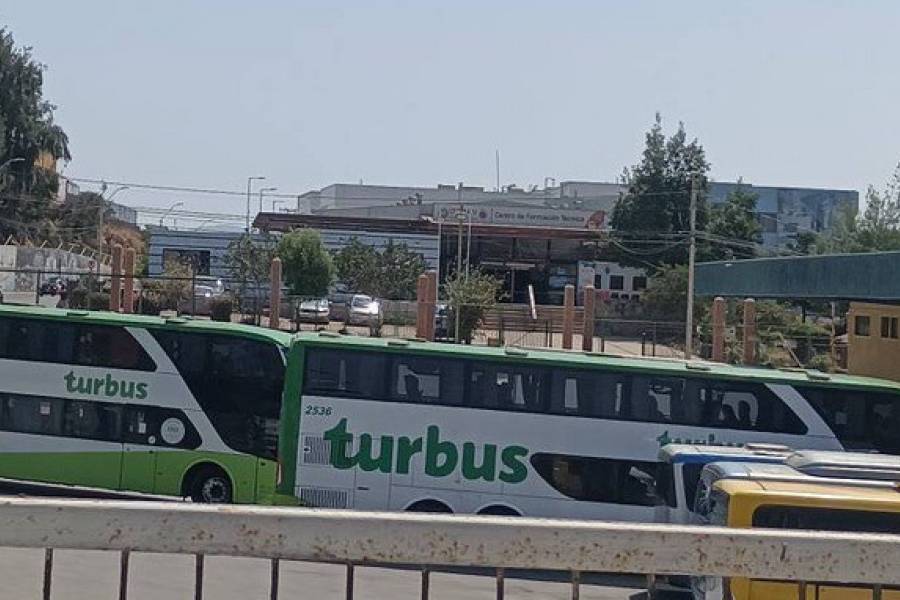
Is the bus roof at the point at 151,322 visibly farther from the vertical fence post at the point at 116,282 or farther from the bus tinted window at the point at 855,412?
the vertical fence post at the point at 116,282

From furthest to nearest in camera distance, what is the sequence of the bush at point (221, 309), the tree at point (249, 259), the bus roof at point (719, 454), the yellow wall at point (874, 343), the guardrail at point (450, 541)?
the tree at point (249, 259) → the bush at point (221, 309) → the yellow wall at point (874, 343) → the bus roof at point (719, 454) → the guardrail at point (450, 541)

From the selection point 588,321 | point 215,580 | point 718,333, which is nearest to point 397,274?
point 588,321

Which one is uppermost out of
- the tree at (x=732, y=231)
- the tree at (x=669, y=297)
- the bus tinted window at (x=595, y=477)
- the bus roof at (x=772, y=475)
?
the tree at (x=732, y=231)

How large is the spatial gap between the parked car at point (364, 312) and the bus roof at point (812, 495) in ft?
106

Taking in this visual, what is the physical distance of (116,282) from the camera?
39062 mm

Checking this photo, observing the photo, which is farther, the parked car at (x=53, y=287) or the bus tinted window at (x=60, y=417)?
the parked car at (x=53, y=287)

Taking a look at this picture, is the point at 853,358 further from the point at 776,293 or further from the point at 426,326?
the point at 426,326

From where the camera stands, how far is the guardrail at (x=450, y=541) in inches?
165

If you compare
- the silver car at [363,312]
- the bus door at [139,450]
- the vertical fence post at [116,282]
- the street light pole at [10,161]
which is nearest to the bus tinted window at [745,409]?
the bus door at [139,450]

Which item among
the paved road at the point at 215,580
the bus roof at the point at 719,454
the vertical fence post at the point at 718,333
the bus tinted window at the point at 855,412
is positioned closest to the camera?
the paved road at the point at 215,580

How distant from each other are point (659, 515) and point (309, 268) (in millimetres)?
39534

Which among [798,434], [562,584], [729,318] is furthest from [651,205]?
[562,584]

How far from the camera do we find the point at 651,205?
225 ft

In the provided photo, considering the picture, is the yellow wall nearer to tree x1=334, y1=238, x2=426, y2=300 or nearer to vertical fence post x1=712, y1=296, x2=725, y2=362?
vertical fence post x1=712, y1=296, x2=725, y2=362
